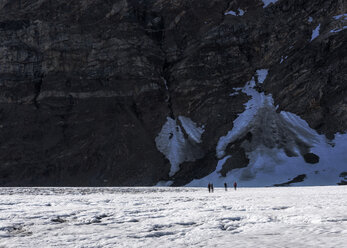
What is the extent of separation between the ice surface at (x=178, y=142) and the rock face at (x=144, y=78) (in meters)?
0.40

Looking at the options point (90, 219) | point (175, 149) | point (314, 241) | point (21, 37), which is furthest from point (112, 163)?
point (314, 241)

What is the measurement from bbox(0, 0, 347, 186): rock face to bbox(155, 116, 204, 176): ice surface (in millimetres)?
396

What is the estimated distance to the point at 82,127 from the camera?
3140 inches

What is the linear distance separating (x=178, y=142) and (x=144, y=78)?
823 inches

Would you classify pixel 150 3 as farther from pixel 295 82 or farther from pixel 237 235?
pixel 237 235

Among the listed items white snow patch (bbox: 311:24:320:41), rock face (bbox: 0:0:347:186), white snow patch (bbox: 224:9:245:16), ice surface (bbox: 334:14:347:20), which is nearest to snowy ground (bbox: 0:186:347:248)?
rock face (bbox: 0:0:347:186)

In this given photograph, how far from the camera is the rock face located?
68250 mm

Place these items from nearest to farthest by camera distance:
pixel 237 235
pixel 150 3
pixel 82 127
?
1. pixel 237 235
2. pixel 82 127
3. pixel 150 3

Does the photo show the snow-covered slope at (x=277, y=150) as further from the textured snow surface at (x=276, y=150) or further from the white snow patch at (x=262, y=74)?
the white snow patch at (x=262, y=74)

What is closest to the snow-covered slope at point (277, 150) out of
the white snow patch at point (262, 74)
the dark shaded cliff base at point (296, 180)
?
the dark shaded cliff base at point (296, 180)

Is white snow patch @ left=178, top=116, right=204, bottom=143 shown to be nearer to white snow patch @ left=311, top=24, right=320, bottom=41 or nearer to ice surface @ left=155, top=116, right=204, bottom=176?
ice surface @ left=155, top=116, right=204, bottom=176

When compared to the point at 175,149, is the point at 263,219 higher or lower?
lower

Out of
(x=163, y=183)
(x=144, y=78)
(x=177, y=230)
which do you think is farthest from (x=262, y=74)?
(x=177, y=230)

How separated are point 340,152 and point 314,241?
2170 inches
